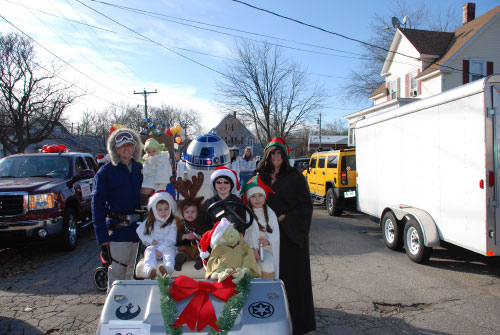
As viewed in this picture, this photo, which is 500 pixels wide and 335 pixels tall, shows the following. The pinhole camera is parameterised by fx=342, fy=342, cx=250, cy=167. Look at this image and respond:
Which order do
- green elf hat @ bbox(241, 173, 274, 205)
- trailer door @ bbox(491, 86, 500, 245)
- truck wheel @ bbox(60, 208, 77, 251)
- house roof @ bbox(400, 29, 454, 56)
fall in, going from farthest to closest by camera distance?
house roof @ bbox(400, 29, 454, 56), truck wheel @ bbox(60, 208, 77, 251), trailer door @ bbox(491, 86, 500, 245), green elf hat @ bbox(241, 173, 274, 205)

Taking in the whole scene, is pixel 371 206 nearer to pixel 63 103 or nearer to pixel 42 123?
pixel 63 103

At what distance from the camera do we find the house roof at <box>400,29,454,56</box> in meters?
20.0

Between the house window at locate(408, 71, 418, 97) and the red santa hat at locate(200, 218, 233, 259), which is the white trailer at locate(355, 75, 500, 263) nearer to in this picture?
the red santa hat at locate(200, 218, 233, 259)

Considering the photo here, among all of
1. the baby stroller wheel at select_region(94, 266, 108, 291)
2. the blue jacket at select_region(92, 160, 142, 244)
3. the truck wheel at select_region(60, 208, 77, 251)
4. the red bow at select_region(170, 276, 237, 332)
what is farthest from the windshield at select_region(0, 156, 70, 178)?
the red bow at select_region(170, 276, 237, 332)

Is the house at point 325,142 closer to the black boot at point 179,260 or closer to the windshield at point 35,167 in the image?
the windshield at point 35,167

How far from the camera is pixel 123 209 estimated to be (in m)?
3.42

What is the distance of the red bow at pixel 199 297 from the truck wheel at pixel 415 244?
→ 15.2 feet

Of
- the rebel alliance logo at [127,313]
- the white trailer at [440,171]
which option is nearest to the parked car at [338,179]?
the white trailer at [440,171]

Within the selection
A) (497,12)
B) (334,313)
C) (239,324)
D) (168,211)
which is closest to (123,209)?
(168,211)

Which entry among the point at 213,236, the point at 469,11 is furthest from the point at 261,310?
the point at 469,11

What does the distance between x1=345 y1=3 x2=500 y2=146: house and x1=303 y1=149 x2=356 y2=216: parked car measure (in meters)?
7.68

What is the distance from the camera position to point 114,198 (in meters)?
3.39

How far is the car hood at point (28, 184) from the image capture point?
594 centimetres

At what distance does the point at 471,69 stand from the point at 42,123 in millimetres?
29515
